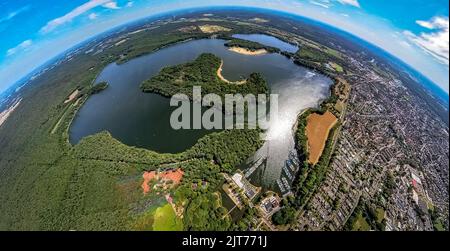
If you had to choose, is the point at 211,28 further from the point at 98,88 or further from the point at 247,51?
the point at 98,88

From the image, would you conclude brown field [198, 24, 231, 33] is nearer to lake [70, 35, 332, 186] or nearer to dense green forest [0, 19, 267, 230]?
lake [70, 35, 332, 186]

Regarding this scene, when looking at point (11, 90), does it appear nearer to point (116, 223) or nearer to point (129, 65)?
point (129, 65)

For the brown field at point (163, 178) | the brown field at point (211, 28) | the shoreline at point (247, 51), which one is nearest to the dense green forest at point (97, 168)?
the brown field at point (163, 178)

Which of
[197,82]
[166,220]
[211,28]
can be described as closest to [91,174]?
[166,220]

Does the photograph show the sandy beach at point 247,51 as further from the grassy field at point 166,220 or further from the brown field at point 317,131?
the grassy field at point 166,220

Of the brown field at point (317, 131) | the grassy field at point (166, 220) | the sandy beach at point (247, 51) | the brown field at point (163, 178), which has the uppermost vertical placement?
the sandy beach at point (247, 51)
